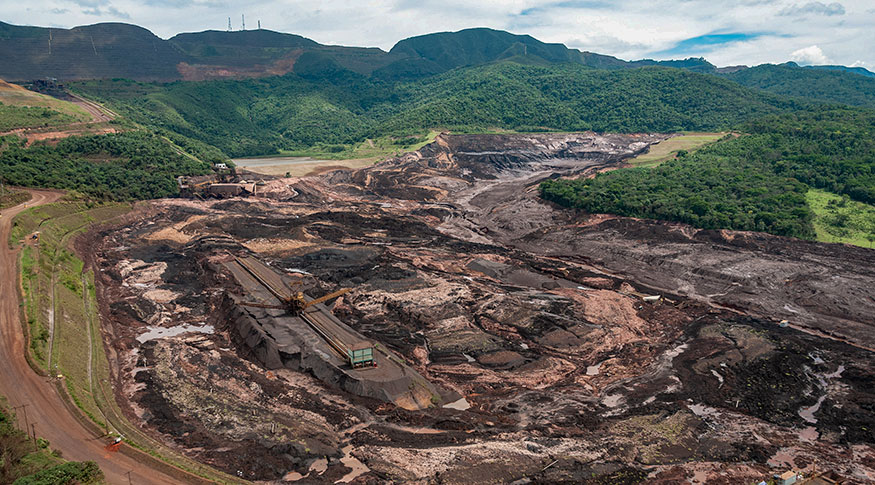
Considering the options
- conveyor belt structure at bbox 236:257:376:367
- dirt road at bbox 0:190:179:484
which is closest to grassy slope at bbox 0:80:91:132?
conveyor belt structure at bbox 236:257:376:367

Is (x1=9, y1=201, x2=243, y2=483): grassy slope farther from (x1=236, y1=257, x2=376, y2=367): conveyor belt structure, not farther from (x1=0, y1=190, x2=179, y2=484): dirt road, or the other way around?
(x1=236, y1=257, x2=376, y2=367): conveyor belt structure

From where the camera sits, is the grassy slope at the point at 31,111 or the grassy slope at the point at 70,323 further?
the grassy slope at the point at 31,111

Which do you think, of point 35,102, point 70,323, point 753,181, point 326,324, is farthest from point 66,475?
point 35,102

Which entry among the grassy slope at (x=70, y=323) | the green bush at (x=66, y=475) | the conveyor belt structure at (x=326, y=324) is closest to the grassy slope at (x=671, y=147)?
the conveyor belt structure at (x=326, y=324)

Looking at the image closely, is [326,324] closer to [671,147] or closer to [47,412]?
[47,412]

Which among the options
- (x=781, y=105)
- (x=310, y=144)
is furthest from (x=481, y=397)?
(x=781, y=105)

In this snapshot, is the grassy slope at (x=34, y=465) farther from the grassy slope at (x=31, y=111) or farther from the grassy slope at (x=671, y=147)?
the grassy slope at (x=671, y=147)

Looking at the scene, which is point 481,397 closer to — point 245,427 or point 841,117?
point 245,427
